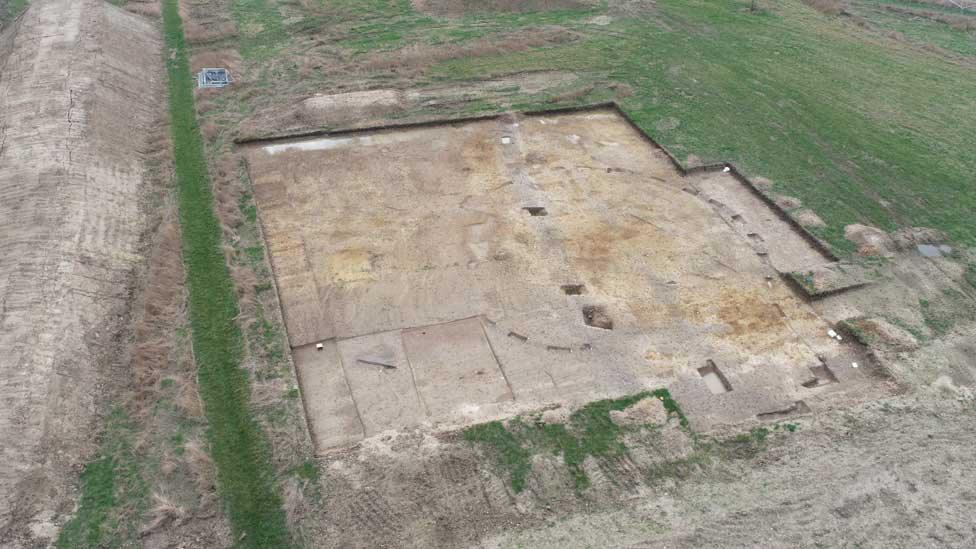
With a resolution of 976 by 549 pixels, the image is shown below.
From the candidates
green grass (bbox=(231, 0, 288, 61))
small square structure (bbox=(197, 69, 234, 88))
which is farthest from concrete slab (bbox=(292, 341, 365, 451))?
green grass (bbox=(231, 0, 288, 61))

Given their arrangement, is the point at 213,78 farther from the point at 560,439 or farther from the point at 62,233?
the point at 560,439

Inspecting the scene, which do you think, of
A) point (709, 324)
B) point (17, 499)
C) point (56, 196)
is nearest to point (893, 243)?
point (709, 324)

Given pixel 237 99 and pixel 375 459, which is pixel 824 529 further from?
pixel 237 99

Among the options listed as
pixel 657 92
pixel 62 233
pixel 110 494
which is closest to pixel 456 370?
pixel 110 494

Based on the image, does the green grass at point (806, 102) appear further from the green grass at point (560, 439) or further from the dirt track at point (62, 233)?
the dirt track at point (62, 233)

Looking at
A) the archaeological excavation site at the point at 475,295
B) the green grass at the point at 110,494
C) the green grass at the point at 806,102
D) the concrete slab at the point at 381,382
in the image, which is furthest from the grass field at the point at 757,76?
the green grass at the point at 110,494

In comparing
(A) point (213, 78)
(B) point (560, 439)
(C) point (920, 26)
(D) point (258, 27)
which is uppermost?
(C) point (920, 26)
